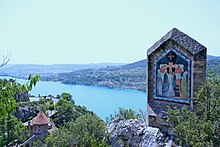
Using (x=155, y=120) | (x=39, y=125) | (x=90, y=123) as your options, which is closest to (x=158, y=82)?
(x=155, y=120)

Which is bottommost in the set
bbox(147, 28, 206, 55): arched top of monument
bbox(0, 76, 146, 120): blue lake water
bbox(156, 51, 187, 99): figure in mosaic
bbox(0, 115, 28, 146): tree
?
bbox(0, 76, 146, 120): blue lake water

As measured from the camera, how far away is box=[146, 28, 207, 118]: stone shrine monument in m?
7.94

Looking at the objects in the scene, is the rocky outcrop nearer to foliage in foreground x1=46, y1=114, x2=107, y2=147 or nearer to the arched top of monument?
foliage in foreground x1=46, y1=114, x2=107, y2=147

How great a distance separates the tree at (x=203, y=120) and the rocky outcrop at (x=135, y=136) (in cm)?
118

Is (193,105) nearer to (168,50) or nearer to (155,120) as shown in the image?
(155,120)

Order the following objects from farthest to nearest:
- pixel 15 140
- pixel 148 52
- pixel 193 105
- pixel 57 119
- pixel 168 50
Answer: pixel 57 119 → pixel 15 140 → pixel 148 52 → pixel 168 50 → pixel 193 105

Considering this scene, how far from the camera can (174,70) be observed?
27.5 ft

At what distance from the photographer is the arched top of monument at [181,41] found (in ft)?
26.1

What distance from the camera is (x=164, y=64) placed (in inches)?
340

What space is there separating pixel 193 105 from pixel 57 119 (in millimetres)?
25889

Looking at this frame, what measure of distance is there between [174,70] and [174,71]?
33 mm

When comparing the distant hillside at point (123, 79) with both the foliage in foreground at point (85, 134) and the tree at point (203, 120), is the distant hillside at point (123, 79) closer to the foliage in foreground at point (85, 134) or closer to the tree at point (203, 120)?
the foliage in foreground at point (85, 134)

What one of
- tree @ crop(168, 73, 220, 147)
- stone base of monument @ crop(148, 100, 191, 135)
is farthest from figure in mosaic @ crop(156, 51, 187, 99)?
tree @ crop(168, 73, 220, 147)

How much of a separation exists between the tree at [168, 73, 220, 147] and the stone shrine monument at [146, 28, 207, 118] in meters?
0.64
